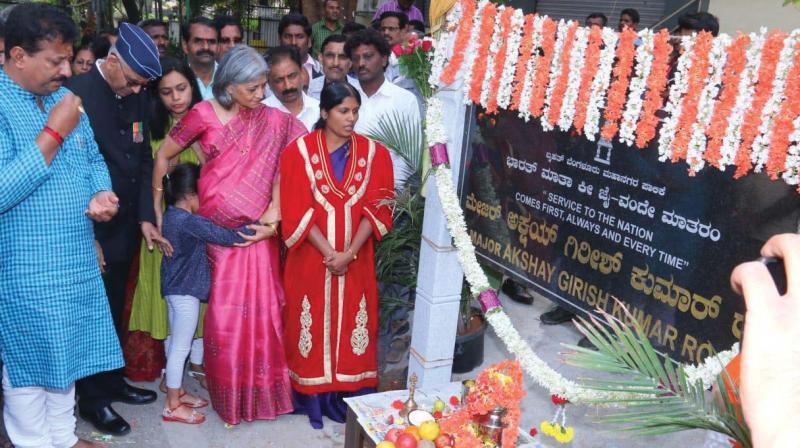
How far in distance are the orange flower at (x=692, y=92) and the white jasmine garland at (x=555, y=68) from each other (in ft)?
1.72

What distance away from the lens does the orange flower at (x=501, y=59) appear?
289 cm

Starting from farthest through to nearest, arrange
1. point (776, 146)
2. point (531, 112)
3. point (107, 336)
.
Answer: point (107, 336) < point (531, 112) < point (776, 146)

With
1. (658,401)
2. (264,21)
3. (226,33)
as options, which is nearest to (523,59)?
(658,401)

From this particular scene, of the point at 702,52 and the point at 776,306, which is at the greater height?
the point at 702,52

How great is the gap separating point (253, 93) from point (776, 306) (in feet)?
10.5

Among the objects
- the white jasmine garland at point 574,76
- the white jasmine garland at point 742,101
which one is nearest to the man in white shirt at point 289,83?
the white jasmine garland at point 574,76

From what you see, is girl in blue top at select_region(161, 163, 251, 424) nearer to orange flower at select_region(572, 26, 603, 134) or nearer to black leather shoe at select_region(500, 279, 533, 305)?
orange flower at select_region(572, 26, 603, 134)

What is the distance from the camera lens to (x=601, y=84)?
2.48 m

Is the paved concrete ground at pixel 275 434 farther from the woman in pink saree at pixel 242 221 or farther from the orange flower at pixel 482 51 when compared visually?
the orange flower at pixel 482 51

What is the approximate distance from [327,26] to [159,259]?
16.2 ft

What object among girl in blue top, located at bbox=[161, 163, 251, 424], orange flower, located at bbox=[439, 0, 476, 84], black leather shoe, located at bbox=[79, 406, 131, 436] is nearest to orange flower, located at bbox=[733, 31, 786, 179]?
orange flower, located at bbox=[439, 0, 476, 84]

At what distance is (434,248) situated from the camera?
342 centimetres

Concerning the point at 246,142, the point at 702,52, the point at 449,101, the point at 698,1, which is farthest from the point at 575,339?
the point at 698,1

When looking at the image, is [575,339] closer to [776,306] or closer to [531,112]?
[531,112]
